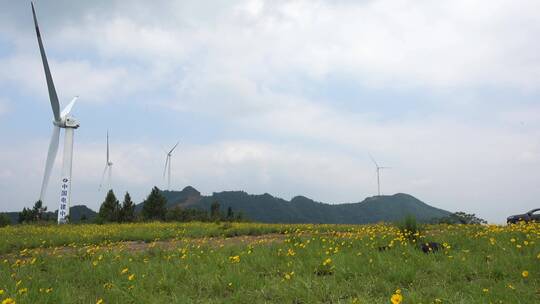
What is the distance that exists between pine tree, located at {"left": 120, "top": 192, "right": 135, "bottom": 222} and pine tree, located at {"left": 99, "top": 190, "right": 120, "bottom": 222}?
1.41 feet

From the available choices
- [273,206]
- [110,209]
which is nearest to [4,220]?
[110,209]

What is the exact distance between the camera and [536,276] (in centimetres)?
646

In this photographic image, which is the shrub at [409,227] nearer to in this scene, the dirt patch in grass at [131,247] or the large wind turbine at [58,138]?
the dirt patch in grass at [131,247]

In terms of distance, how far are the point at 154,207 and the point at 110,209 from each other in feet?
13.3

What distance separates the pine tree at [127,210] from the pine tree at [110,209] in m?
0.43

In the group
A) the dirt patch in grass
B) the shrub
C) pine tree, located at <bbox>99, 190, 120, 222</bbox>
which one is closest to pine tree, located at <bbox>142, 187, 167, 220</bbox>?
pine tree, located at <bbox>99, 190, 120, 222</bbox>

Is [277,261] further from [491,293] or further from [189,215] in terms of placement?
[189,215]

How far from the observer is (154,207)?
4178 cm

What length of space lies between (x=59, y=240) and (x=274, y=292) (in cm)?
1279

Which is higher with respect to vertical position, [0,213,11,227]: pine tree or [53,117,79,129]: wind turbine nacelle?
[53,117,79,129]: wind turbine nacelle

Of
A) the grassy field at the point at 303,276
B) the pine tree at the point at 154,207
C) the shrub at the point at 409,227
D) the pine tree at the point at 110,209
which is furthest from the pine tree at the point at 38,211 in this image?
the shrub at the point at 409,227

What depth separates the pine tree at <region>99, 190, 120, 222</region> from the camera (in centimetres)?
3821

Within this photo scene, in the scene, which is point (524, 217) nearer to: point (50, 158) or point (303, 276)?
point (303, 276)

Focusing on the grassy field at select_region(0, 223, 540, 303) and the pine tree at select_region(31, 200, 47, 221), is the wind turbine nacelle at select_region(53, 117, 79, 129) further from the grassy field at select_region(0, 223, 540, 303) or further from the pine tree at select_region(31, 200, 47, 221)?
the grassy field at select_region(0, 223, 540, 303)
